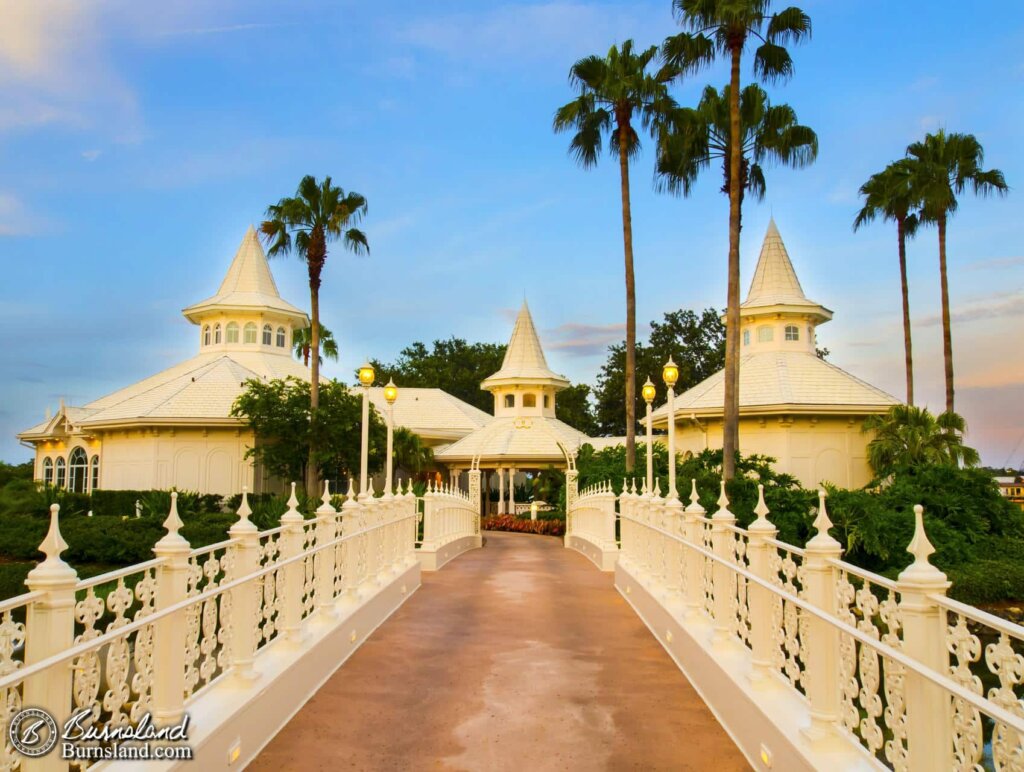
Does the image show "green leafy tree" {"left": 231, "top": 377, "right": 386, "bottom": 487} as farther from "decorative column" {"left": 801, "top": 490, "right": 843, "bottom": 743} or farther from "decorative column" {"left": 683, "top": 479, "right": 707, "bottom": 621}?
"decorative column" {"left": 801, "top": 490, "right": 843, "bottom": 743}

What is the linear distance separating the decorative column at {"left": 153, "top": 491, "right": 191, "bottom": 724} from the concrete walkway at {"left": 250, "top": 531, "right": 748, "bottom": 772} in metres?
1.07

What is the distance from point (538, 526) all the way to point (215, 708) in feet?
81.2

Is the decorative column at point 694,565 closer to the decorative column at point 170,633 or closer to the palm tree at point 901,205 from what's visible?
the decorative column at point 170,633

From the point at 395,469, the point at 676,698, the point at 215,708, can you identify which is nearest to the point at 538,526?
the point at 395,469

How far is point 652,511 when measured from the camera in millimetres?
10992

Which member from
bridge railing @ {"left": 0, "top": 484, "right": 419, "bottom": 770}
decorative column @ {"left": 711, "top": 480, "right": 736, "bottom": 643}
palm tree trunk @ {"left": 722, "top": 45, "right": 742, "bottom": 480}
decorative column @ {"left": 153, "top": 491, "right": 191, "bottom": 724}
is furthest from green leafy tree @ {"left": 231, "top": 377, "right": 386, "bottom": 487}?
decorative column @ {"left": 153, "top": 491, "right": 191, "bottom": 724}

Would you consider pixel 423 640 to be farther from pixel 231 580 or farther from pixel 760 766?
pixel 760 766

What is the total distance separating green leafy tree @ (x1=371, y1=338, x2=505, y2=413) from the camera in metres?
65.6

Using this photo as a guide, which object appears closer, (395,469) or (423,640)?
(423,640)

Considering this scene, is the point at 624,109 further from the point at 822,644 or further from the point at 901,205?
the point at 822,644

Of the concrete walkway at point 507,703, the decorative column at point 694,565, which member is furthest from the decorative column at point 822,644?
the decorative column at point 694,565

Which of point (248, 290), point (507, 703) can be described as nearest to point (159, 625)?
point (507, 703)

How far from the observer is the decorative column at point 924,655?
3494 millimetres

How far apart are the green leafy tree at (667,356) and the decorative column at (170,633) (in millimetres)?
49428
